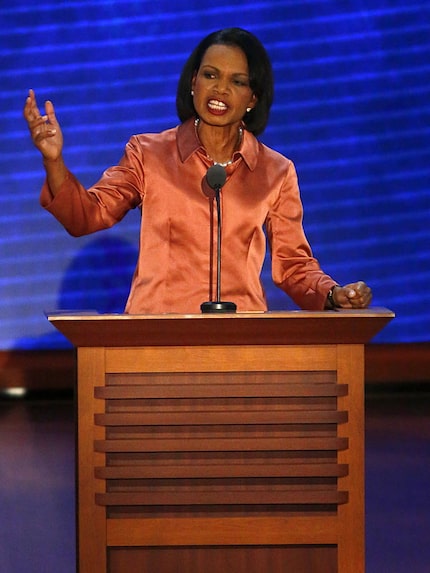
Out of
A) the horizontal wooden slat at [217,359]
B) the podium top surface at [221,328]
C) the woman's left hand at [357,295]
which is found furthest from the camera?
the woman's left hand at [357,295]

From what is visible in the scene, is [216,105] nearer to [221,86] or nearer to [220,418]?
[221,86]

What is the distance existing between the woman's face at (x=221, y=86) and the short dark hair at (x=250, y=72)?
24mm

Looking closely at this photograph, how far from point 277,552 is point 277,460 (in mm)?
169

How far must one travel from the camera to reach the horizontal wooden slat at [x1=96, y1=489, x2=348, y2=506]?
195 cm

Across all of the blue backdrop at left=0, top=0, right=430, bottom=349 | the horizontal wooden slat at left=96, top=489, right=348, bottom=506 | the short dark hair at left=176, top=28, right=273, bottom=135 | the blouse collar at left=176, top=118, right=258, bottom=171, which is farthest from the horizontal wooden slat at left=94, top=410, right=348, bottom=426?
the blue backdrop at left=0, top=0, right=430, bottom=349

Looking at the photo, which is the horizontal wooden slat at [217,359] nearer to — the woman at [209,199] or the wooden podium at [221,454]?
the wooden podium at [221,454]

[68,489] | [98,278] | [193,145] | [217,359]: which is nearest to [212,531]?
[217,359]

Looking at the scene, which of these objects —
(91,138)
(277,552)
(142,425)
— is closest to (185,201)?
(142,425)

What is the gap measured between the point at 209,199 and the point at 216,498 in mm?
902

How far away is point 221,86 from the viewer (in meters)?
2.64

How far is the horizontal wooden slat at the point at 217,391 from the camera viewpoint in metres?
1.95

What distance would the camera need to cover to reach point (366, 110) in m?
6.03

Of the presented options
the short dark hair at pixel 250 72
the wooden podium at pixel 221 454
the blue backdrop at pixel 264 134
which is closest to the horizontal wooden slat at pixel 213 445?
the wooden podium at pixel 221 454

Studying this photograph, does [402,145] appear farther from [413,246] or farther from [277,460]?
[277,460]
